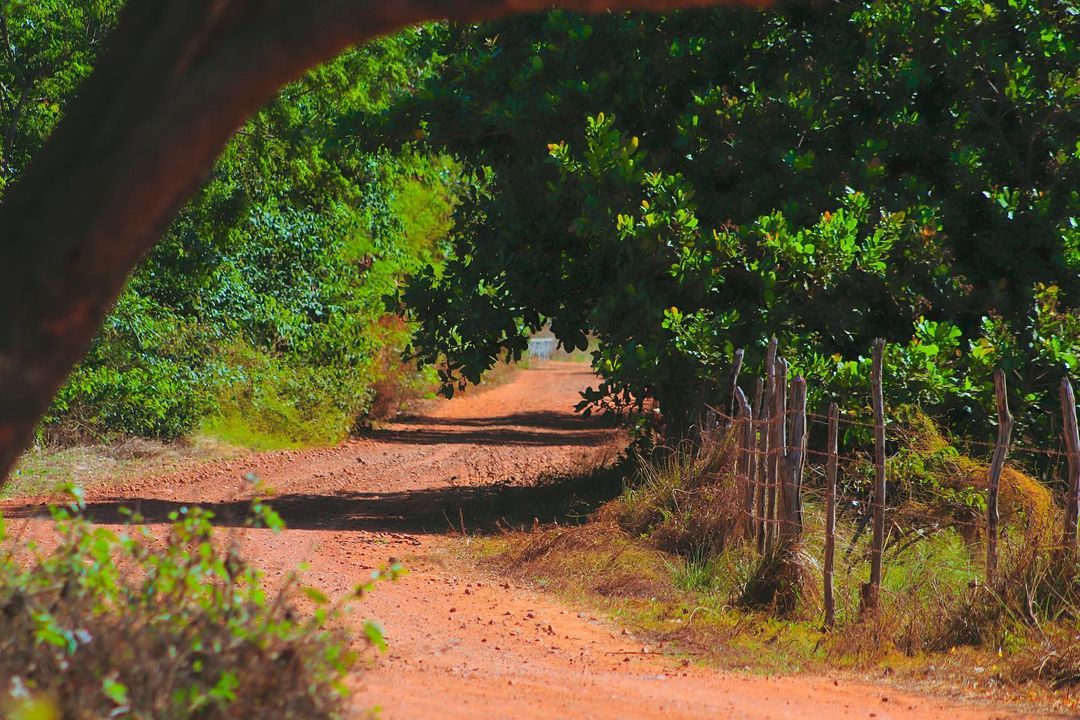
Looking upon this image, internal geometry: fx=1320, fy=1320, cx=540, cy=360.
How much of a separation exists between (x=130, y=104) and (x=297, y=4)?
0.66 m

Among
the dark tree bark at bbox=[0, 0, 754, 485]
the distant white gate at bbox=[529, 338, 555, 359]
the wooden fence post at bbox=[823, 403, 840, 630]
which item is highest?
the dark tree bark at bbox=[0, 0, 754, 485]

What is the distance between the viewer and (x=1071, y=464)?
8.37 meters

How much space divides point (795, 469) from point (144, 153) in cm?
652

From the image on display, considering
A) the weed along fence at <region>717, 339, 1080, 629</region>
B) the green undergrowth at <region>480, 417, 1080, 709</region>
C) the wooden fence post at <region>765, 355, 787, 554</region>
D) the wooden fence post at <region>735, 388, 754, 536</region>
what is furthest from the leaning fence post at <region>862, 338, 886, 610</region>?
the wooden fence post at <region>735, 388, 754, 536</region>

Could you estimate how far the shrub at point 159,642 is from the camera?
3.99 metres

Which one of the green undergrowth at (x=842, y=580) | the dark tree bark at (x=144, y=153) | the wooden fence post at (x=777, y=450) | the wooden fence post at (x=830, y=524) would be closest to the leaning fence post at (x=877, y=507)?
the green undergrowth at (x=842, y=580)

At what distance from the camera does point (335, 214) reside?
22.2 metres

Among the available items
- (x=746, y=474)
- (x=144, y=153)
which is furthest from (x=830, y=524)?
(x=144, y=153)

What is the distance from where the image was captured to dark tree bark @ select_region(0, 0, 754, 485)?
437cm

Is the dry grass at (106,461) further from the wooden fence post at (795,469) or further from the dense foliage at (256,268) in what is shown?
the wooden fence post at (795,469)

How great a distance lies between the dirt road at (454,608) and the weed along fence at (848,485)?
4.56ft

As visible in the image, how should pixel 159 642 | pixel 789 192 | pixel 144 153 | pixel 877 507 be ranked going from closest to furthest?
pixel 159 642 → pixel 144 153 → pixel 877 507 → pixel 789 192

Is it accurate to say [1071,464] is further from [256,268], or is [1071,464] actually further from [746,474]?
[256,268]

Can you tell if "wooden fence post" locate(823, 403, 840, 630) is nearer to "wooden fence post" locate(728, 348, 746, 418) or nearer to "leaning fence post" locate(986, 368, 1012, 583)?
"leaning fence post" locate(986, 368, 1012, 583)
